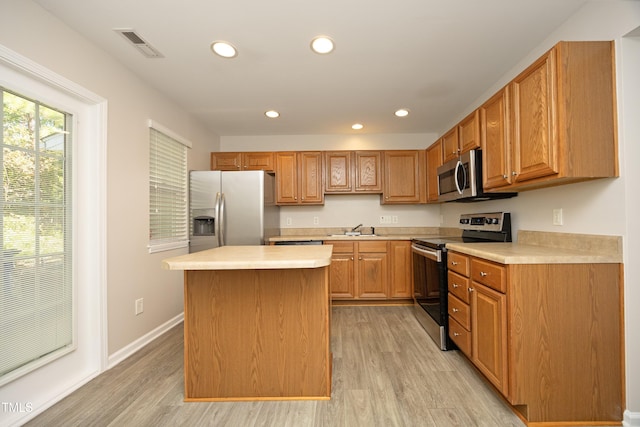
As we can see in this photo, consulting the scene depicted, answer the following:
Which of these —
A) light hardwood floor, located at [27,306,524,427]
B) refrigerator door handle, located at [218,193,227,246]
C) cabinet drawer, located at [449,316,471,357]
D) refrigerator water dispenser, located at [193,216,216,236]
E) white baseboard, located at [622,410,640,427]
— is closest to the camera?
white baseboard, located at [622,410,640,427]

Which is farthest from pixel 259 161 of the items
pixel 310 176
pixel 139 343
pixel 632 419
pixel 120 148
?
pixel 632 419

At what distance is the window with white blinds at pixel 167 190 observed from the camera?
284 centimetres

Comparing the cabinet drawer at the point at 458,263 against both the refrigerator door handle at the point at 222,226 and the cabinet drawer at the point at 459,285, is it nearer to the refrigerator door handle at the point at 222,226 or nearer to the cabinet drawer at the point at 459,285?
the cabinet drawer at the point at 459,285

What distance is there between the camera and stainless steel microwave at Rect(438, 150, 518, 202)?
2.49 m

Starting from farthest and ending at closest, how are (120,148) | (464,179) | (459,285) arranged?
(464,179) → (120,148) → (459,285)

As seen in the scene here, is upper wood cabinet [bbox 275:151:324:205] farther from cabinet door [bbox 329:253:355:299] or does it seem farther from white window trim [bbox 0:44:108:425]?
white window trim [bbox 0:44:108:425]


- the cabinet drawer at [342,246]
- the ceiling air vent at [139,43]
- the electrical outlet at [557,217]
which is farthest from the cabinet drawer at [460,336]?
the ceiling air vent at [139,43]

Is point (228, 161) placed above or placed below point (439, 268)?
above

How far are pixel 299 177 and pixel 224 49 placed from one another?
215cm

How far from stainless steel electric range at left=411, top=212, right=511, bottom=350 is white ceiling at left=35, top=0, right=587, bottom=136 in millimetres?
1323

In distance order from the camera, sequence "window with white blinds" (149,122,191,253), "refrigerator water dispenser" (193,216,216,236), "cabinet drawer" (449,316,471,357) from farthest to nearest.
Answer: "refrigerator water dispenser" (193,216,216,236), "window with white blinds" (149,122,191,253), "cabinet drawer" (449,316,471,357)

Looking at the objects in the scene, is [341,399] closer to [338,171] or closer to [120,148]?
[120,148]

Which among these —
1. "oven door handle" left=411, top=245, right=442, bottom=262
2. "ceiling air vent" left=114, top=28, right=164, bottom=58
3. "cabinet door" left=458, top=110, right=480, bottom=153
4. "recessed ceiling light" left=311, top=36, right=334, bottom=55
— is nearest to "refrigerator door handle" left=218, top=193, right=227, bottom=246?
"ceiling air vent" left=114, top=28, right=164, bottom=58

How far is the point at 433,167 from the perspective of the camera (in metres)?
3.74
